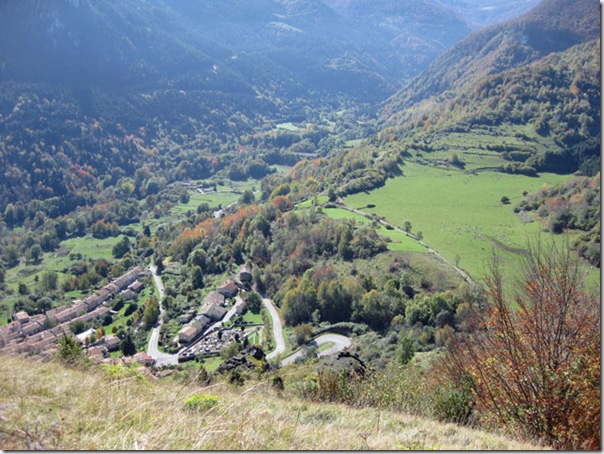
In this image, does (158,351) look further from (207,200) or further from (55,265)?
(207,200)

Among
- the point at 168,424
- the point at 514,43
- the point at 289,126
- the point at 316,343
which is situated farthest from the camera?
the point at 289,126

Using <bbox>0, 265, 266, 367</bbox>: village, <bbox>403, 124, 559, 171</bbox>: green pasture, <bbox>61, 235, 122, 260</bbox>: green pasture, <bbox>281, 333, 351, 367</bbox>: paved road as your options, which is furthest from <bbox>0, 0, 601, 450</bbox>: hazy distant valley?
<bbox>61, 235, 122, 260</bbox>: green pasture

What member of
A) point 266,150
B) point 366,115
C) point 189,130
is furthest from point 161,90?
point 366,115

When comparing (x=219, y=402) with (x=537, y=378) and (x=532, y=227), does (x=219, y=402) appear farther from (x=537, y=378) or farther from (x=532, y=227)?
(x=532, y=227)

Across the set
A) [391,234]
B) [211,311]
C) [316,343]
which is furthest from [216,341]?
[391,234]

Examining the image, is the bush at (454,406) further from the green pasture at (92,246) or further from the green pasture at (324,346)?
the green pasture at (92,246)

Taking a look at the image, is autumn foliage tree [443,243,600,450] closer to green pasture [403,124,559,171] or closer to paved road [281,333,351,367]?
paved road [281,333,351,367]
